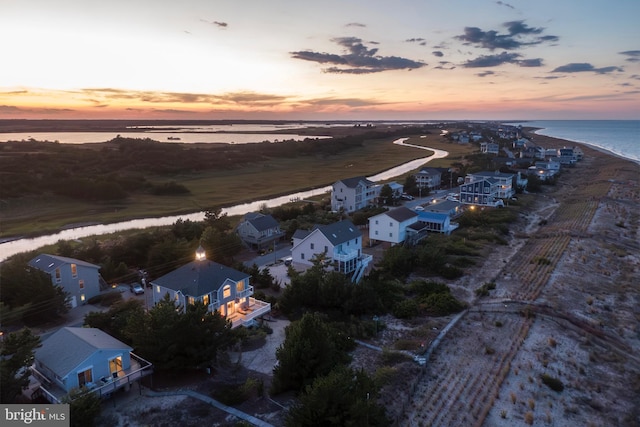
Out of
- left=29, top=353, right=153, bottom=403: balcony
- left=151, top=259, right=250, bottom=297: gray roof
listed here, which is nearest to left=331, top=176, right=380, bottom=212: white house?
left=151, top=259, right=250, bottom=297: gray roof

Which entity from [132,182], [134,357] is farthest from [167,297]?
[132,182]

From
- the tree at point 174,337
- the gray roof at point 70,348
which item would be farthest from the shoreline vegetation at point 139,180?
the tree at point 174,337

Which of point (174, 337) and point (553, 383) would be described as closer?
point (174, 337)

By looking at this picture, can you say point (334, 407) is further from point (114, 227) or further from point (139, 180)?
point (139, 180)

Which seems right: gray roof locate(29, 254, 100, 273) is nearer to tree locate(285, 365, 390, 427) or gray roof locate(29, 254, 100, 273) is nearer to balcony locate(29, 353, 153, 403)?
balcony locate(29, 353, 153, 403)

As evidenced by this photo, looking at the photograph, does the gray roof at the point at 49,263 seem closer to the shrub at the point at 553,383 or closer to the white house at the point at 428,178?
the shrub at the point at 553,383
